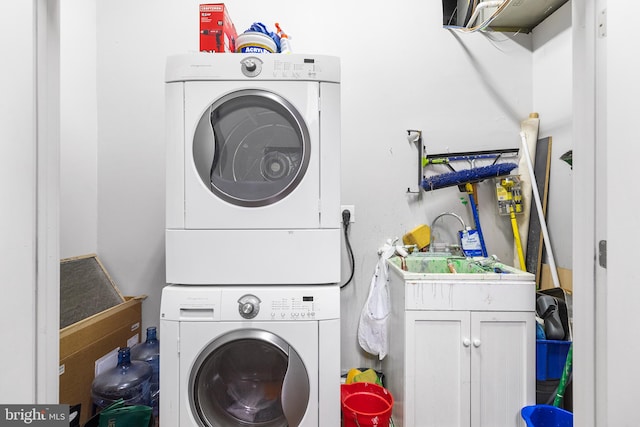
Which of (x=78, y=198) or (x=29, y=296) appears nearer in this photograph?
(x=29, y=296)

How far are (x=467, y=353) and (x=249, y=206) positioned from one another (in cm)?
122

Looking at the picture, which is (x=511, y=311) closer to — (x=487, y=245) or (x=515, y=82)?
(x=487, y=245)

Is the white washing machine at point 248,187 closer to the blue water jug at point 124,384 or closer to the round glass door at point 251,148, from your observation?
the round glass door at point 251,148

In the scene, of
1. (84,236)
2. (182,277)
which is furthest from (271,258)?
(84,236)

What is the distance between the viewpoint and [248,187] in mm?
1306

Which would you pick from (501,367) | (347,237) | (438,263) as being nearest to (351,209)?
(347,237)

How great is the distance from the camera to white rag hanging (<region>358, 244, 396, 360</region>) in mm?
1832

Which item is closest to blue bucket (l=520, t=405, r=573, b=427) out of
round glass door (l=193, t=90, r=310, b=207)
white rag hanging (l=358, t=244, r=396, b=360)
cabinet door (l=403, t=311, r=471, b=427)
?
cabinet door (l=403, t=311, r=471, b=427)

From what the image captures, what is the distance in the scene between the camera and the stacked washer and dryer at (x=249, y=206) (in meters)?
1.26

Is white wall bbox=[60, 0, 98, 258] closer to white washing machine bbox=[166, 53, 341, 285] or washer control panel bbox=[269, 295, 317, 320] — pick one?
white washing machine bbox=[166, 53, 341, 285]

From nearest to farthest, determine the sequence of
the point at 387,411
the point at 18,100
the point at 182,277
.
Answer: the point at 18,100 < the point at 182,277 < the point at 387,411

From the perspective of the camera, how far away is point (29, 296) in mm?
649

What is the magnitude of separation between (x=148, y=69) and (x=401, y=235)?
1.94m

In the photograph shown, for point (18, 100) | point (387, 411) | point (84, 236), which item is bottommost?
point (387, 411)
